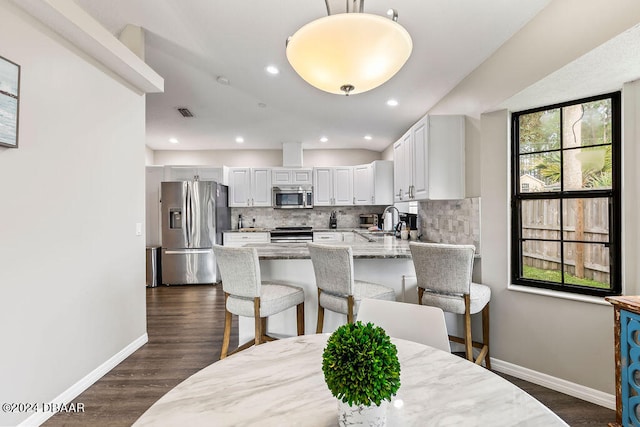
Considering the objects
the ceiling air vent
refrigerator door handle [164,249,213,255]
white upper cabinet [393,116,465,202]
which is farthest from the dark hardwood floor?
the ceiling air vent

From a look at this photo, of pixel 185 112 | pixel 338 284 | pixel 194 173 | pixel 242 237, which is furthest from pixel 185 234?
pixel 338 284

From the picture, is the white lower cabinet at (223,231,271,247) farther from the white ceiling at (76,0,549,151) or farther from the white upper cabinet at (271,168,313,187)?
the white ceiling at (76,0,549,151)

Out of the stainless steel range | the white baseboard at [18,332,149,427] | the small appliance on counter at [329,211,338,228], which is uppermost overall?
the small appliance on counter at [329,211,338,228]

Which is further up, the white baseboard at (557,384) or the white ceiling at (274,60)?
the white ceiling at (274,60)

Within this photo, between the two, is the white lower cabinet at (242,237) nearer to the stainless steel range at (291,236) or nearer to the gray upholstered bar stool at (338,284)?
the stainless steel range at (291,236)

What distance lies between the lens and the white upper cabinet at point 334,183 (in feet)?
20.4

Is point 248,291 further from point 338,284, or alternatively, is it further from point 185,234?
point 185,234

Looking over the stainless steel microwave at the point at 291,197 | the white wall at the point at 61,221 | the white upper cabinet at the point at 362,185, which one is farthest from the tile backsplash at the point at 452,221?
the white wall at the point at 61,221

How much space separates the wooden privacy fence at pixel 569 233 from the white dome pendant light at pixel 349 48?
1.88 metres

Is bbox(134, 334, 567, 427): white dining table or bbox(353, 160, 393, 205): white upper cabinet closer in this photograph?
bbox(134, 334, 567, 427): white dining table

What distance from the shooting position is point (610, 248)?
6.80 feet

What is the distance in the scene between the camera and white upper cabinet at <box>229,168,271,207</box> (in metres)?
6.15

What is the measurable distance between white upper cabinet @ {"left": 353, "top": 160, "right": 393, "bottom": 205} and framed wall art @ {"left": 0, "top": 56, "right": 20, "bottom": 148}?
16.1 ft

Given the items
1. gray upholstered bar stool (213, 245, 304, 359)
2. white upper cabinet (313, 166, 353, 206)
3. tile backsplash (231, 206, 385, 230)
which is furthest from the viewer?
tile backsplash (231, 206, 385, 230)
